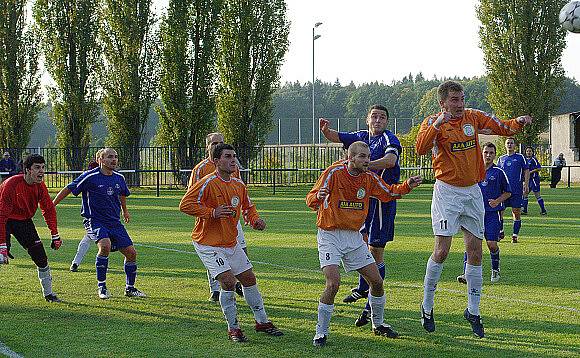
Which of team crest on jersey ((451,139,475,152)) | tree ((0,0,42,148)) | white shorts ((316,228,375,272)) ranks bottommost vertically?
white shorts ((316,228,375,272))

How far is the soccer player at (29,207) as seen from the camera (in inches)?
402

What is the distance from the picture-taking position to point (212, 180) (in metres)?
8.40

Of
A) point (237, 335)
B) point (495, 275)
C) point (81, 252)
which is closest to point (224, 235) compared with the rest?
point (237, 335)

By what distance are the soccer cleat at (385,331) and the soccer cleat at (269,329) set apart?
3.03ft

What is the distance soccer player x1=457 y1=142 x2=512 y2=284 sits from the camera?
38.9 ft

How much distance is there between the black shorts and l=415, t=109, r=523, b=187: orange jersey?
4.89 metres

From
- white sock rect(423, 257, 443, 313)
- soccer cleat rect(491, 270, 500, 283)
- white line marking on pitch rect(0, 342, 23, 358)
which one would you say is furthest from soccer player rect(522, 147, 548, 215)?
white line marking on pitch rect(0, 342, 23, 358)

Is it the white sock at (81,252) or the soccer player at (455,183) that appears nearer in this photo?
the soccer player at (455,183)

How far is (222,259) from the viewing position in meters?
8.19

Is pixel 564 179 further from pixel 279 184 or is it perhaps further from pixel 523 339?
pixel 523 339

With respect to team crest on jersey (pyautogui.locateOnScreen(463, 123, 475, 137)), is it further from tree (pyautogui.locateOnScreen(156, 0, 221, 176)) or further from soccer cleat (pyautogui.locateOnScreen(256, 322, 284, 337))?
tree (pyautogui.locateOnScreen(156, 0, 221, 176))

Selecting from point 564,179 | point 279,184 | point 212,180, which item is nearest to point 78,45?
point 279,184

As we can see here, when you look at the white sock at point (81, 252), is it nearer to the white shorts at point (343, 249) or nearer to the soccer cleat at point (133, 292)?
the soccer cleat at point (133, 292)

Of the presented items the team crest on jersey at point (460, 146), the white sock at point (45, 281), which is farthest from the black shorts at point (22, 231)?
the team crest on jersey at point (460, 146)
